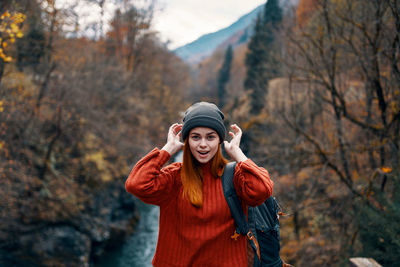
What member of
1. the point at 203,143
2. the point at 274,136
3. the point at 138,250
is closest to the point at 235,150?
the point at 203,143

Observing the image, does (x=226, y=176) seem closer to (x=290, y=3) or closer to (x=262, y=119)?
(x=290, y=3)

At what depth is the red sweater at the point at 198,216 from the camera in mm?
1782

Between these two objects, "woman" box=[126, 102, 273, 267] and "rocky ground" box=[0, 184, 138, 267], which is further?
"rocky ground" box=[0, 184, 138, 267]

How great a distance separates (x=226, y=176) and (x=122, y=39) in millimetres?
23856

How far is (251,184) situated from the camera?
1.77 metres

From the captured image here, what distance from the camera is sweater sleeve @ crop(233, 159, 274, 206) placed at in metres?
1.76

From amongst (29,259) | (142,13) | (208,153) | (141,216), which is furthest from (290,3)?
(142,13)

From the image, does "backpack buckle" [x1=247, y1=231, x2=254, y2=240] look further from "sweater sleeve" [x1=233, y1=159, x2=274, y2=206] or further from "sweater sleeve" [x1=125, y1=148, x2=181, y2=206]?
"sweater sleeve" [x1=125, y1=148, x2=181, y2=206]

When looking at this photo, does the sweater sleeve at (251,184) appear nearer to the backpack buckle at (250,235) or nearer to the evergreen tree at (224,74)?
the backpack buckle at (250,235)

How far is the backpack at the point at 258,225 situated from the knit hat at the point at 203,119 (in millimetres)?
305

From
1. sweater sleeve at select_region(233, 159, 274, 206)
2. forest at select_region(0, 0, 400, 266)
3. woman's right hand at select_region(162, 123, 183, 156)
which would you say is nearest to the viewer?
sweater sleeve at select_region(233, 159, 274, 206)

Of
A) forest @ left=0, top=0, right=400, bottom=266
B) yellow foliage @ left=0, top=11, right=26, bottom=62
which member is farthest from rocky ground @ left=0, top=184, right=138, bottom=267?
yellow foliage @ left=0, top=11, right=26, bottom=62

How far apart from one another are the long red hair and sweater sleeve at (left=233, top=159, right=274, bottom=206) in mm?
149

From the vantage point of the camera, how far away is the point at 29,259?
8727 millimetres
